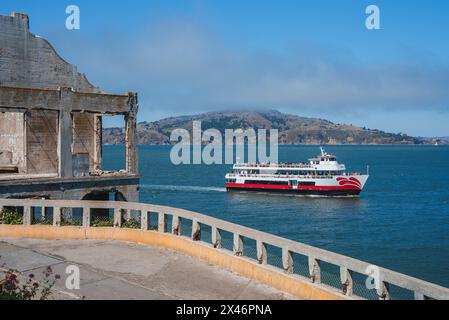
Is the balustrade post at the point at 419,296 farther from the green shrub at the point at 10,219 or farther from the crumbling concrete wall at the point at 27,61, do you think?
the crumbling concrete wall at the point at 27,61

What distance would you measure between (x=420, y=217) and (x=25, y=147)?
5062cm

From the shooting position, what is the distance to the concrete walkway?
10070 millimetres

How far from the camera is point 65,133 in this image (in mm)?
29609

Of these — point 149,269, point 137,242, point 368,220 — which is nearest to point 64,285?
point 149,269

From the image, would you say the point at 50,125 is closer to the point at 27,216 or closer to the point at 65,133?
the point at 65,133

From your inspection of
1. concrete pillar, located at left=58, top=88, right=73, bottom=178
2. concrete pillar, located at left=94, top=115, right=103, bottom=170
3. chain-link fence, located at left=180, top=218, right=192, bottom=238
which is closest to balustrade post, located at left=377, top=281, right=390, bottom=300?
chain-link fence, located at left=180, top=218, right=192, bottom=238

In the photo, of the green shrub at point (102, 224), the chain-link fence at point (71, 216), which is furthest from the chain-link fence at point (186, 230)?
the chain-link fence at point (71, 216)

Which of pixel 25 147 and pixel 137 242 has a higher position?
pixel 25 147

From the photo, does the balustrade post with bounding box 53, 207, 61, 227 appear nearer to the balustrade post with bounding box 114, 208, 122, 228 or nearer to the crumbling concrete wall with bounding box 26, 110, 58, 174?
the balustrade post with bounding box 114, 208, 122, 228

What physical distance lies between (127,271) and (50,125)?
2200 centimetres

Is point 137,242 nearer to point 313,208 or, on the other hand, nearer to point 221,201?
point 313,208

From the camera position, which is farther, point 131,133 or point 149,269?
point 131,133

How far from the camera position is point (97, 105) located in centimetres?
3139
